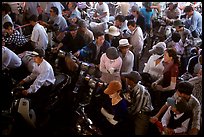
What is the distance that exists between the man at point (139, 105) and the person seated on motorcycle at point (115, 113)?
0.13 m

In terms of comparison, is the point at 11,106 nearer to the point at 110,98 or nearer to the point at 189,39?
the point at 110,98

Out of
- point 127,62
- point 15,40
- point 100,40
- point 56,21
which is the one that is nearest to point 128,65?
point 127,62

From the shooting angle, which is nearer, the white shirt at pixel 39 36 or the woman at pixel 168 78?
the woman at pixel 168 78

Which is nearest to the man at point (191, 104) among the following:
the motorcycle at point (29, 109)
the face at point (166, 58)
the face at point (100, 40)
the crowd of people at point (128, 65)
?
the crowd of people at point (128, 65)

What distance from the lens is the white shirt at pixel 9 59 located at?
4.91 meters

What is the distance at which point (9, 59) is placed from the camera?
4.95 meters

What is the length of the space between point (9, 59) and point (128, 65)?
1792 millimetres

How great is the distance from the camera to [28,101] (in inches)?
169

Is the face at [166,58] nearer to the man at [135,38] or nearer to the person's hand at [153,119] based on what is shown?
the person's hand at [153,119]

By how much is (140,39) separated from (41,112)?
214 cm

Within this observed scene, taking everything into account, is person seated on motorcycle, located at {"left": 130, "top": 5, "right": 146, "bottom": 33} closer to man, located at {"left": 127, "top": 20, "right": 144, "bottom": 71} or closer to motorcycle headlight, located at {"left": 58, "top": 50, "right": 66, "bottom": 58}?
man, located at {"left": 127, "top": 20, "right": 144, "bottom": 71}

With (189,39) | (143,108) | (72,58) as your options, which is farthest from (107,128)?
(189,39)

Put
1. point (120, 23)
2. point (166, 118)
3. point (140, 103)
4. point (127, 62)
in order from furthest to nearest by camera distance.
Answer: point (120, 23), point (127, 62), point (140, 103), point (166, 118)

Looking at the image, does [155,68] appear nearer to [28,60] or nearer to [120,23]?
[120,23]
